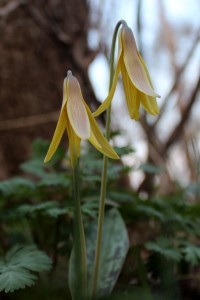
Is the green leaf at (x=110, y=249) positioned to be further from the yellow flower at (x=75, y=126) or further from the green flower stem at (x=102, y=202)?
the yellow flower at (x=75, y=126)

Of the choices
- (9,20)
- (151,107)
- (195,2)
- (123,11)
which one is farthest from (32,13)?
(195,2)

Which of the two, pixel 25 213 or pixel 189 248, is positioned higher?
pixel 25 213

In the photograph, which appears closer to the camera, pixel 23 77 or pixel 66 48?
pixel 66 48

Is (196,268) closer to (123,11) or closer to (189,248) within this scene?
(189,248)

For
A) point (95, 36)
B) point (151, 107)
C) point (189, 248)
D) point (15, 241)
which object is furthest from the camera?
point (95, 36)

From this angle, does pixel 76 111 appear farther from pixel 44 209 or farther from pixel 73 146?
pixel 44 209

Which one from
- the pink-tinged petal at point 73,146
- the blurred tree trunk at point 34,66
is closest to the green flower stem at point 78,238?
the pink-tinged petal at point 73,146

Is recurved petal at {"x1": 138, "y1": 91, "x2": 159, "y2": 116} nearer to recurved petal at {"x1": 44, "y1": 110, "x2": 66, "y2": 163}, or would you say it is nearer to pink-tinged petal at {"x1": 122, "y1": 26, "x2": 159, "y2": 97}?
pink-tinged petal at {"x1": 122, "y1": 26, "x2": 159, "y2": 97}

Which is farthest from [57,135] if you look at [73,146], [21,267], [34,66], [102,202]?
[34,66]
